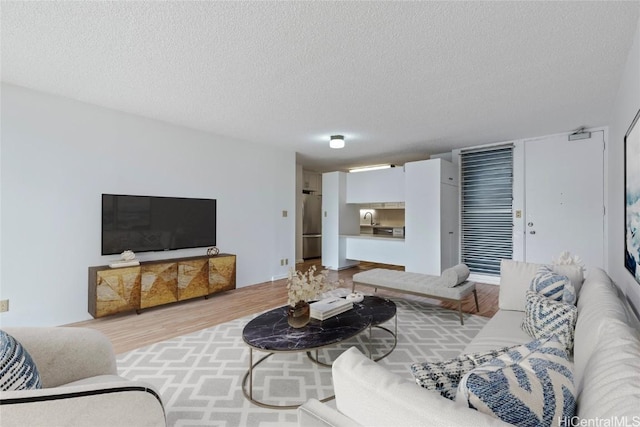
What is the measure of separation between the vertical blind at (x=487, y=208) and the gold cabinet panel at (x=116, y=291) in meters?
5.43

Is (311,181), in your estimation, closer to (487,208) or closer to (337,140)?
(337,140)

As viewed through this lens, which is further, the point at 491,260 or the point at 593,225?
the point at 491,260

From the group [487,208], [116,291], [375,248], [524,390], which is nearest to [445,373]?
[524,390]

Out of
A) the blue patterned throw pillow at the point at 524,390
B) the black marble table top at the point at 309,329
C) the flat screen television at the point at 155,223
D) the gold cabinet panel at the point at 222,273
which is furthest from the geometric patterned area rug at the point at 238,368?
the flat screen television at the point at 155,223

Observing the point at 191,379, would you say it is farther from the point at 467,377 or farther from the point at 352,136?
the point at 352,136

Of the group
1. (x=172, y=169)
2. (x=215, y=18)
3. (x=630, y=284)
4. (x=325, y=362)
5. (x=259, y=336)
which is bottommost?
(x=325, y=362)

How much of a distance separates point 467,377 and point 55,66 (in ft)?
11.9

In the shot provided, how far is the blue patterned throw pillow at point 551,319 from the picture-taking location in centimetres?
170

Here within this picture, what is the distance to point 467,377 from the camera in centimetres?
80

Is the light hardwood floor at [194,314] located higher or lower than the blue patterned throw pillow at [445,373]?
lower

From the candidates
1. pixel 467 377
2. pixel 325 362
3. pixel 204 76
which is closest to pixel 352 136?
pixel 204 76

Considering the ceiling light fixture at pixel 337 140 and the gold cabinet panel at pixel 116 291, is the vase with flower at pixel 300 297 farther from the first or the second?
the ceiling light fixture at pixel 337 140

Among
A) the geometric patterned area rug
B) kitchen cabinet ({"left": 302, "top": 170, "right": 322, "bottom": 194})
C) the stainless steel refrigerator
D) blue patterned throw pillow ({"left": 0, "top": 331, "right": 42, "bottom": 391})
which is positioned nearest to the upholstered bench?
the geometric patterned area rug

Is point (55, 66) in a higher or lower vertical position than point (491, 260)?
higher
